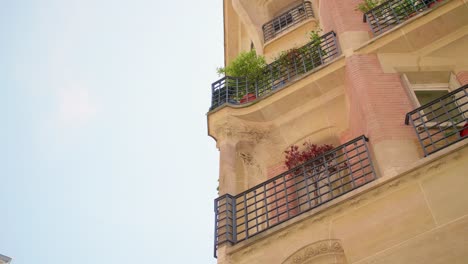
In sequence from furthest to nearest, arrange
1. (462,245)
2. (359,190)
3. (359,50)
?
(359,50) → (359,190) → (462,245)

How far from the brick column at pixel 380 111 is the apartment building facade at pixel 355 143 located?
0.02 m

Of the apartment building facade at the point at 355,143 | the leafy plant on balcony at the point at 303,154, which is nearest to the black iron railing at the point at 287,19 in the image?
the apartment building facade at the point at 355,143

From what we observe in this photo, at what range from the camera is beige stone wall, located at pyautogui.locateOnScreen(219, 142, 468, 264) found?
238 inches

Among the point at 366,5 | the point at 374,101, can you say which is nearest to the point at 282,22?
the point at 366,5

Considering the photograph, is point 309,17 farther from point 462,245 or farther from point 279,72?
point 462,245

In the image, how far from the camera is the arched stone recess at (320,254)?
7027 millimetres

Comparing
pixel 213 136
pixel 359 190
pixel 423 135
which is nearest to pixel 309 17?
pixel 213 136

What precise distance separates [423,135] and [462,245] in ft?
8.13

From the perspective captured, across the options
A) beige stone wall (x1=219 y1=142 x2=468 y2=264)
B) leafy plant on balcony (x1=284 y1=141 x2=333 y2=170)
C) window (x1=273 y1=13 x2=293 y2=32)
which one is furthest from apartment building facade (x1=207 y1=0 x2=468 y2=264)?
window (x1=273 y1=13 x2=293 y2=32)

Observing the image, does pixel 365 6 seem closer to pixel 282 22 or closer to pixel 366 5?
pixel 366 5

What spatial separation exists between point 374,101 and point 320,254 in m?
2.87

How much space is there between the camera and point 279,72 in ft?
37.1

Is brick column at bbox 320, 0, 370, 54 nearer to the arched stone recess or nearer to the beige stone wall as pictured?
the beige stone wall

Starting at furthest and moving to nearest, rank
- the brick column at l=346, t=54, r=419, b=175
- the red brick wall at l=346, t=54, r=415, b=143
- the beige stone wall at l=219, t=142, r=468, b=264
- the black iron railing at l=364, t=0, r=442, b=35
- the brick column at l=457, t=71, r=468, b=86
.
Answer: the black iron railing at l=364, t=0, r=442, b=35, the brick column at l=457, t=71, r=468, b=86, the red brick wall at l=346, t=54, r=415, b=143, the brick column at l=346, t=54, r=419, b=175, the beige stone wall at l=219, t=142, r=468, b=264
